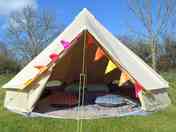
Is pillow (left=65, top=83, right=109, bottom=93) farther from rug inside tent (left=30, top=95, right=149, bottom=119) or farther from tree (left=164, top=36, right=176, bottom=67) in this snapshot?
tree (left=164, top=36, right=176, bottom=67)

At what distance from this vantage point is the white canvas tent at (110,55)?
6262mm

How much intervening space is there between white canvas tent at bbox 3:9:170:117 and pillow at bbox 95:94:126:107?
0.72 meters

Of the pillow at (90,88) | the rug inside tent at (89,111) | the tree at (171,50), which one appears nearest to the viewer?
the rug inside tent at (89,111)

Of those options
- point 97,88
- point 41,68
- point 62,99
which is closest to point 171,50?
point 97,88

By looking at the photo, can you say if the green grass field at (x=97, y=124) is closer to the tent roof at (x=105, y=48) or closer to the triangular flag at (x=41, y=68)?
the tent roof at (x=105, y=48)

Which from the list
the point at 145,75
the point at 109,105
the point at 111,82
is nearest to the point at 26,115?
the point at 109,105

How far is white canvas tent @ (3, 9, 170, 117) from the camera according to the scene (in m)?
6.26

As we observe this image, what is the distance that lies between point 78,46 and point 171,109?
258 cm

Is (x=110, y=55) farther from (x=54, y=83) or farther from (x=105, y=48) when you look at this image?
(x=54, y=83)

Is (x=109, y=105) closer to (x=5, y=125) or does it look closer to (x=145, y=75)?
(x=145, y=75)

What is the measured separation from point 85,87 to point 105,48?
75.4 inches

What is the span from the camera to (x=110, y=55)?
6.39m

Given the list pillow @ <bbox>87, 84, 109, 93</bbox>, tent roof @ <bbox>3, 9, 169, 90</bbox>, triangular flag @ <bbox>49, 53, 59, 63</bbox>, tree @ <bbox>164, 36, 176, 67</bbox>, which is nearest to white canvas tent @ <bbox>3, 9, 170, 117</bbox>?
tent roof @ <bbox>3, 9, 169, 90</bbox>

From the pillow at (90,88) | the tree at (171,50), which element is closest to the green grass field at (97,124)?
the pillow at (90,88)
